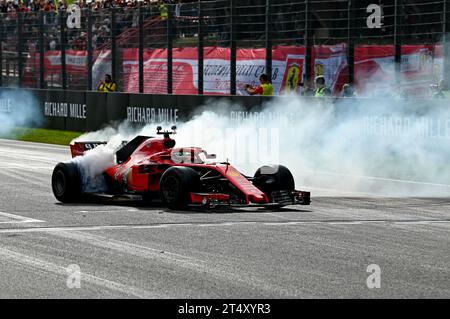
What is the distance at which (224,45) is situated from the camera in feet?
89.4

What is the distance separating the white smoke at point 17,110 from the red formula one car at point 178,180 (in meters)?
18.7

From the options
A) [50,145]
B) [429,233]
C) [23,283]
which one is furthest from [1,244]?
[50,145]

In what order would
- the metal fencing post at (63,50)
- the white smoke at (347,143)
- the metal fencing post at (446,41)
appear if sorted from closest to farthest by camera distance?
the white smoke at (347,143)
the metal fencing post at (446,41)
the metal fencing post at (63,50)

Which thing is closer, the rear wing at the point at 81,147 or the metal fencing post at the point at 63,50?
the rear wing at the point at 81,147

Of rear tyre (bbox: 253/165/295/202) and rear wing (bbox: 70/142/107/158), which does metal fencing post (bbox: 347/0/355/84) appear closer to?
rear wing (bbox: 70/142/107/158)

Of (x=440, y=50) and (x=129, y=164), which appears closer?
(x=129, y=164)

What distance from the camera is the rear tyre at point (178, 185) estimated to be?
13.4 meters

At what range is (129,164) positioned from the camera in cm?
1451

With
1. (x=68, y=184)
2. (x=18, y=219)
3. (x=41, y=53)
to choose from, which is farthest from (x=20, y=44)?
(x=18, y=219)

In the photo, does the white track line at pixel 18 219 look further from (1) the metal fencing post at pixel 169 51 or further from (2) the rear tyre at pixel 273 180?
(1) the metal fencing post at pixel 169 51

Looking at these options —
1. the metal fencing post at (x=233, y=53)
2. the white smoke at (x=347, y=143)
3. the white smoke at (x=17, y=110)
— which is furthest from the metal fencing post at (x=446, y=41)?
the white smoke at (x=17, y=110)
